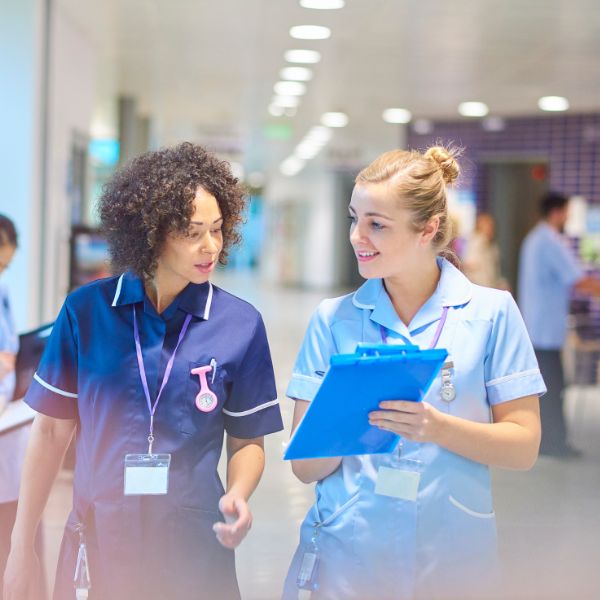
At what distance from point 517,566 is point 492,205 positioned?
1225cm

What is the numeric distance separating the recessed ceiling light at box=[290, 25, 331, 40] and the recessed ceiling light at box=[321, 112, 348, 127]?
6293 mm

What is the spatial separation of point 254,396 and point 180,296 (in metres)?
0.27

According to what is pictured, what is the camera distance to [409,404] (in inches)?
72.1

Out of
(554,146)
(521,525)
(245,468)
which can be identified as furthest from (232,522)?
(554,146)

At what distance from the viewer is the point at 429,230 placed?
2.11 m

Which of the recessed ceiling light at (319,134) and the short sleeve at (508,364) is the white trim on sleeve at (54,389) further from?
the recessed ceiling light at (319,134)

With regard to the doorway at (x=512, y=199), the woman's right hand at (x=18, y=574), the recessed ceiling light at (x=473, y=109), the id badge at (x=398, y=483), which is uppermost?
the recessed ceiling light at (x=473, y=109)

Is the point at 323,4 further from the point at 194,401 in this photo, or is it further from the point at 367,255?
the point at 194,401

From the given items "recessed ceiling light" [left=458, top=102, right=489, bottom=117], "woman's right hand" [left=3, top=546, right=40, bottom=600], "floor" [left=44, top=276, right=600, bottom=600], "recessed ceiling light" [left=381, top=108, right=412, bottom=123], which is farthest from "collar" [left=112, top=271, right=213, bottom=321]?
"recessed ceiling light" [left=381, top=108, right=412, bottom=123]

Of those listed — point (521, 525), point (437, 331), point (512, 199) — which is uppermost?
point (512, 199)

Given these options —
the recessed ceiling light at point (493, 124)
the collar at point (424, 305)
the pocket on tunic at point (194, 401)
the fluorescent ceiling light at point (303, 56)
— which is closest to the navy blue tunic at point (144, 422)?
the pocket on tunic at point (194, 401)

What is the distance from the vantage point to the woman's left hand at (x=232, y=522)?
1.93 meters

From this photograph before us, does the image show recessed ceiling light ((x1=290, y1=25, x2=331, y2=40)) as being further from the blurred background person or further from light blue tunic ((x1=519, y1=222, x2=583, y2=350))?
the blurred background person

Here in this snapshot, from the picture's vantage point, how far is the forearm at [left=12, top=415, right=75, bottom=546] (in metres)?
2.11
